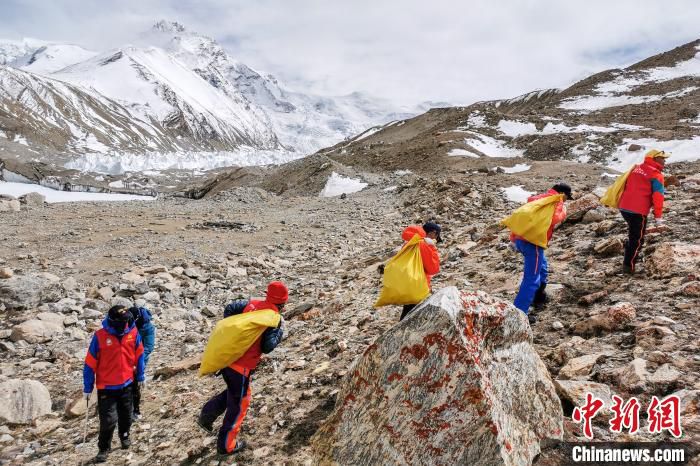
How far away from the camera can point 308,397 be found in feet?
18.1

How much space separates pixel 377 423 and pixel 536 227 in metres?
3.78

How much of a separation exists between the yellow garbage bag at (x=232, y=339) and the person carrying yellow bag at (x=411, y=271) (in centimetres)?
166

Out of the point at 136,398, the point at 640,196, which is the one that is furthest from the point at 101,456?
the point at 640,196

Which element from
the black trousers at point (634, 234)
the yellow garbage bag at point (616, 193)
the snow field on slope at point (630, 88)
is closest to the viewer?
the black trousers at point (634, 234)

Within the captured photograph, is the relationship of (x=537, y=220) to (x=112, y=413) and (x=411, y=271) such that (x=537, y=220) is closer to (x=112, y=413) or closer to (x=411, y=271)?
(x=411, y=271)

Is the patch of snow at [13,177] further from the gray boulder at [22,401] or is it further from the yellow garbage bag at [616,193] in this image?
the yellow garbage bag at [616,193]

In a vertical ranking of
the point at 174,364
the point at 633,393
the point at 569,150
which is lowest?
the point at 174,364

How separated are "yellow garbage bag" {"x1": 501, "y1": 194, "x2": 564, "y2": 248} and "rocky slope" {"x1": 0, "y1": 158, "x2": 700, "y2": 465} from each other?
1.20 meters

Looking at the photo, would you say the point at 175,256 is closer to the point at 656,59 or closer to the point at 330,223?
the point at 330,223

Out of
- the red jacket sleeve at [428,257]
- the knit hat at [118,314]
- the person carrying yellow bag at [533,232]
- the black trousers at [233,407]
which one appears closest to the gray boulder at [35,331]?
the knit hat at [118,314]

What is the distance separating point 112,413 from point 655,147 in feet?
101

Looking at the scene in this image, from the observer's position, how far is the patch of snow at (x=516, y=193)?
18.3 m

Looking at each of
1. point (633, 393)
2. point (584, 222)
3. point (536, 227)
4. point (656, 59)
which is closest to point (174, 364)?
point (536, 227)

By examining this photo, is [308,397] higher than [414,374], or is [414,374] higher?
[414,374]
